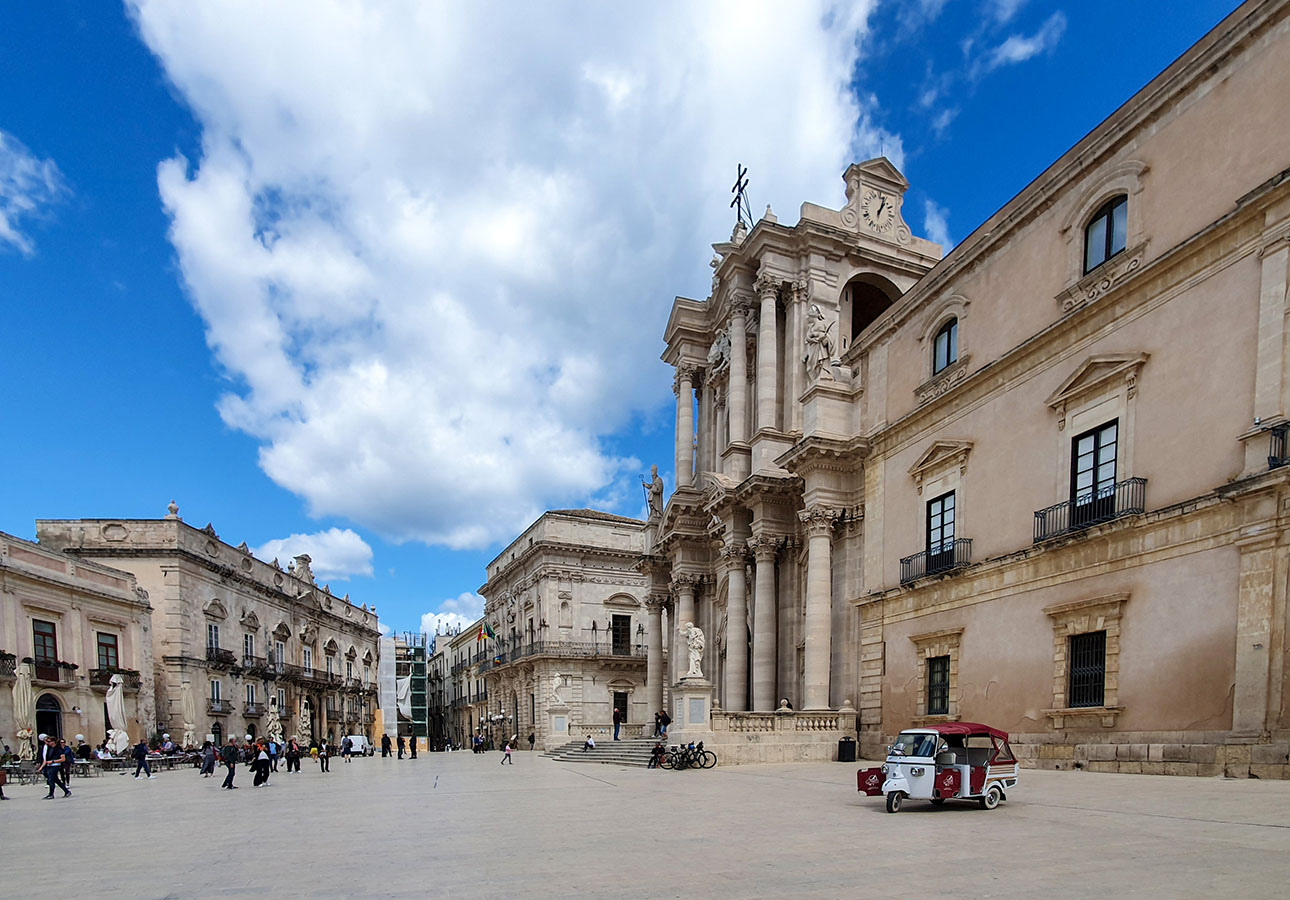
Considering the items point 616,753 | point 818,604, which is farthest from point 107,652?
point 818,604

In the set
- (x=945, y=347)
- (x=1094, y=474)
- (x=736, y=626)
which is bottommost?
(x=736, y=626)

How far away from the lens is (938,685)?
68.1 feet

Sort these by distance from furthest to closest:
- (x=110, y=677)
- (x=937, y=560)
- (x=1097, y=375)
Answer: (x=110, y=677) < (x=937, y=560) < (x=1097, y=375)

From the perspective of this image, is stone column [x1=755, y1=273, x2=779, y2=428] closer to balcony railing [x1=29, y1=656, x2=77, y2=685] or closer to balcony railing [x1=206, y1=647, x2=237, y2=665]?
balcony railing [x1=29, y1=656, x2=77, y2=685]

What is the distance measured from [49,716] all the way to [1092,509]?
3535 cm

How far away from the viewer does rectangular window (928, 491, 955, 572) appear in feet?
67.8

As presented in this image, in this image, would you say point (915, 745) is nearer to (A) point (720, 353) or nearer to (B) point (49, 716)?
(A) point (720, 353)

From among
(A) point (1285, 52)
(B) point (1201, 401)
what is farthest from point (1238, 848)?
(A) point (1285, 52)

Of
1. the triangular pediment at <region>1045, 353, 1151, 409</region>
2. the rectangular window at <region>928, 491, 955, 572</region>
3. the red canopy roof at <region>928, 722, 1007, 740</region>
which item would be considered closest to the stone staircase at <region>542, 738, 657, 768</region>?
the rectangular window at <region>928, 491, 955, 572</region>

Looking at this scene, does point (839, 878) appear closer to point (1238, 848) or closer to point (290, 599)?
point (1238, 848)

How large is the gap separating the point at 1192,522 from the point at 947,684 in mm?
7965

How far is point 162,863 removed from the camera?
27.3 ft

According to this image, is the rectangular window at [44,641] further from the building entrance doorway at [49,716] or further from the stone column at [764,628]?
the stone column at [764,628]

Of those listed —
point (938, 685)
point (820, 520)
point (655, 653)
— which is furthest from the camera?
point (655, 653)
